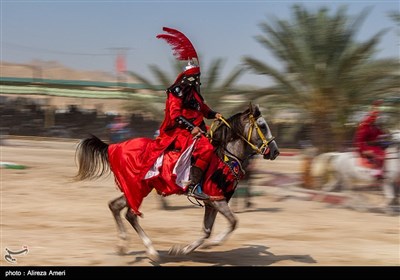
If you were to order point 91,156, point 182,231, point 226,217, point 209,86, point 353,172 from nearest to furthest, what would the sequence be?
point 226,217 → point 91,156 → point 182,231 → point 353,172 → point 209,86

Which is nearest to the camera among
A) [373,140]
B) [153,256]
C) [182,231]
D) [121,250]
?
[153,256]

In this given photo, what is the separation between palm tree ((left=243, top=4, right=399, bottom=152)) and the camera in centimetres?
1642

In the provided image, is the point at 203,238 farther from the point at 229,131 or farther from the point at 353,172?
the point at 353,172

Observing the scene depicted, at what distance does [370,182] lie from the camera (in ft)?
46.6

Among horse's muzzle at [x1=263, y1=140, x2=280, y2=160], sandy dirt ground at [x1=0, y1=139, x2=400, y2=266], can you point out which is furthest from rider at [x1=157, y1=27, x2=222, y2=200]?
sandy dirt ground at [x1=0, y1=139, x2=400, y2=266]

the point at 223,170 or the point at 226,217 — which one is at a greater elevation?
the point at 223,170

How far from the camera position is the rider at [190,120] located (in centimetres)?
784

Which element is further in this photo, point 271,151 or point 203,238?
point 271,151

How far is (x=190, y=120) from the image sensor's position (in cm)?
803

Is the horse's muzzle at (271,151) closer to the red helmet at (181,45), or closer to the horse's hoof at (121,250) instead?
the red helmet at (181,45)

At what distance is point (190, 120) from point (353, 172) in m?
7.41

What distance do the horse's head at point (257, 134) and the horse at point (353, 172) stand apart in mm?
6077

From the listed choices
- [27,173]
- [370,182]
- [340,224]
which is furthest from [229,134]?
[27,173]

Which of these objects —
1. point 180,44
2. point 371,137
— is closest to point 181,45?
point 180,44
